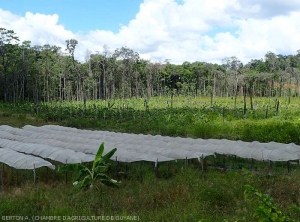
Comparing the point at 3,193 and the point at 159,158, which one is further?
the point at 159,158

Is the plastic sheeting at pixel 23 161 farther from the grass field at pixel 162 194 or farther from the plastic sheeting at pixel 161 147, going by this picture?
the plastic sheeting at pixel 161 147

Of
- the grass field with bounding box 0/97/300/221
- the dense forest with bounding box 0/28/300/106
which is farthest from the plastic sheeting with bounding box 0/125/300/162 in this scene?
the dense forest with bounding box 0/28/300/106

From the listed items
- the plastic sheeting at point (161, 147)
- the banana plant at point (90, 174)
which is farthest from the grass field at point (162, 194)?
the plastic sheeting at point (161, 147)

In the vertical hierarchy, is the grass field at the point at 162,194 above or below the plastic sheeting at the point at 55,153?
below

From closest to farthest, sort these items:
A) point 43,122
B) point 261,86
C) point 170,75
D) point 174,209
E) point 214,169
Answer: point 174,209, point 214,169, point 43,122, point 261,86, point 170,75

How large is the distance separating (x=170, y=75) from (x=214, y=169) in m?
54.9

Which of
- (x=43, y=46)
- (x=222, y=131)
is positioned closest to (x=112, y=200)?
(x=222, y=131)

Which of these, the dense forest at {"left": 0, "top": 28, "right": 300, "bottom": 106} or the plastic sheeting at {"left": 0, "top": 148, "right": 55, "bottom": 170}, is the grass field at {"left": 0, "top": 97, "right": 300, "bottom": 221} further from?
the dense forest at {"left": 0, "top": 28, "right": 300, "bottom": 106}

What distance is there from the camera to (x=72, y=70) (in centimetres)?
5678

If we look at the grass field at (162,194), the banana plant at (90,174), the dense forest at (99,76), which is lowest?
the grass field at (162,194)

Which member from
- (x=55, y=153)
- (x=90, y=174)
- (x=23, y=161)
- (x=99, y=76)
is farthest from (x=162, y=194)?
(x=99, y=76)

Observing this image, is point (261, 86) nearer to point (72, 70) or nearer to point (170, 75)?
point (170, 75)

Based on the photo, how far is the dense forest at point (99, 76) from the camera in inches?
1563

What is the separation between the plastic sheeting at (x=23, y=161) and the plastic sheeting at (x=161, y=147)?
2.28m
